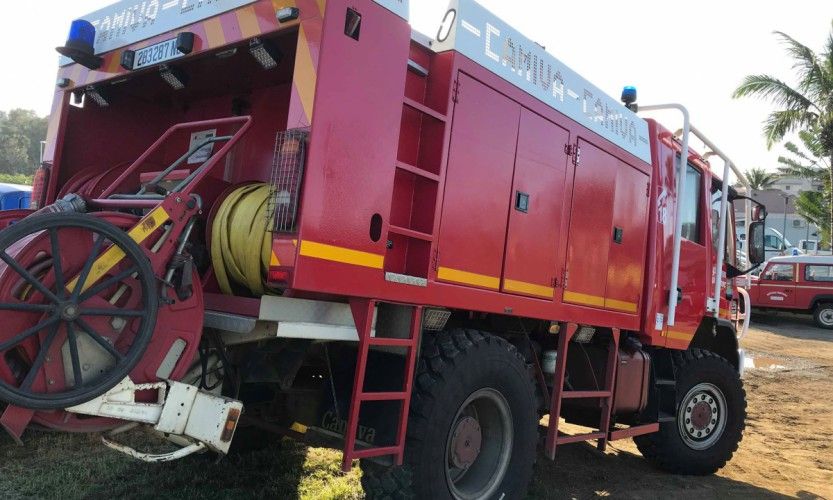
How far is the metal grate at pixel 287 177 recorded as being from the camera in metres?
2.84

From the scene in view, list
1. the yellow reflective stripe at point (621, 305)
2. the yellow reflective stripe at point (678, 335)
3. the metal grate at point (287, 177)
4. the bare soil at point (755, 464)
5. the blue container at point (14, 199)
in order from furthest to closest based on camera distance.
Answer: the blue container at point (14, 199) < the yellow reflective stripe at point (678, 335) < the bare soil at point (755, 464) < the yellow reflective stripe at point (621, 305) < the metal grate at point (287, 177)

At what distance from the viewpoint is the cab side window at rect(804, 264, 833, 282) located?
61.7 ft

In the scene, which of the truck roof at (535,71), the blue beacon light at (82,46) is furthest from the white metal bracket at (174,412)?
the blue beacon light at (82,46)

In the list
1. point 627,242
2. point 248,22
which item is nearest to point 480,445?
point 627,242

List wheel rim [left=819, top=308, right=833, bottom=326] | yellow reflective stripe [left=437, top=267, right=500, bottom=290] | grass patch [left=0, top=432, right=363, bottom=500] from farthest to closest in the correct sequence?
1. wheel rim [left=819, top=308, right=833, bottom=326]
2. grass patch [left=0, top=432, right=363, bottom=500]
3. yellow reflective stripe [left=437, top=267, right=500, bottom=290]

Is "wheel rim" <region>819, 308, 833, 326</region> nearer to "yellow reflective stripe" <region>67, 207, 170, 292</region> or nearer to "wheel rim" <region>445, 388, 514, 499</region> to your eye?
"wheel rim" <region>445, 388, 514, 499</region>

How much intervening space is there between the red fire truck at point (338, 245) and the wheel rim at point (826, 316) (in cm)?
1640

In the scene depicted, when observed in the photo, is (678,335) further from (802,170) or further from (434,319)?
(802,170)

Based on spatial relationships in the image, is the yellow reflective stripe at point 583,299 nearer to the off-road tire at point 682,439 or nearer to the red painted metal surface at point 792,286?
the off-road tire at point 682,439

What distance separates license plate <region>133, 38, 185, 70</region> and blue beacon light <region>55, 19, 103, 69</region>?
395 millimetres

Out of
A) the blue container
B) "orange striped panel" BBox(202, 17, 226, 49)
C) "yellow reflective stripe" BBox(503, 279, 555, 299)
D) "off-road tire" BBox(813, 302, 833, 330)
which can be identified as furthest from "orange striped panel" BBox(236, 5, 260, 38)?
"off-road tire" BBox(813, 302, 833, 330)

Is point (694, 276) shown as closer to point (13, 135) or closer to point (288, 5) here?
point (288, 5)

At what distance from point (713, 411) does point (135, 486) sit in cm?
499

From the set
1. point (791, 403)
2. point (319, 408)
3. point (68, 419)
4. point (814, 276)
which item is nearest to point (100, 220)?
point (68, 419)
